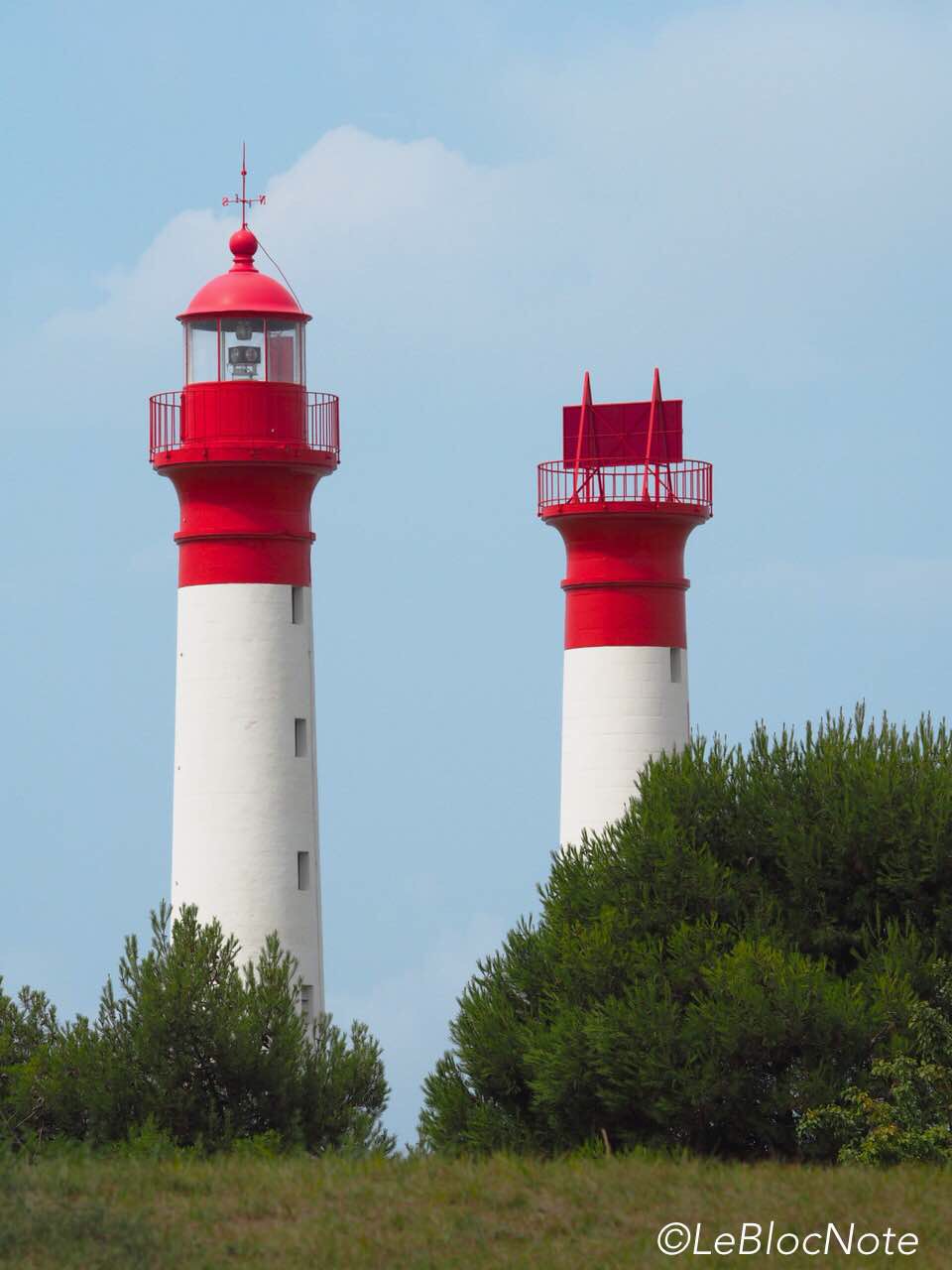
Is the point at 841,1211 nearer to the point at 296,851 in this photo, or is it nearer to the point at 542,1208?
the point at 542,1208

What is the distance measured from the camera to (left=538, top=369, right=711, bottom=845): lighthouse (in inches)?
1608

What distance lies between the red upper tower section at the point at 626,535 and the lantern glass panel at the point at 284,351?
252 inches

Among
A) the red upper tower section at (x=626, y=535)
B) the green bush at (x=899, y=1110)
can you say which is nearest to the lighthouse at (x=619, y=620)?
the red upper tower section at (x=626, y=535)

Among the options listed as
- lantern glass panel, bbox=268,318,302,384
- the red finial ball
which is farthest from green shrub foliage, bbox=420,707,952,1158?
the red finial ball

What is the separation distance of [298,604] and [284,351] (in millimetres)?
4424

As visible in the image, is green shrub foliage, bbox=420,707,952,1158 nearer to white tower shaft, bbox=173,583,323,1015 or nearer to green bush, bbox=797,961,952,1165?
green bush, bbox=797,961,952,1165

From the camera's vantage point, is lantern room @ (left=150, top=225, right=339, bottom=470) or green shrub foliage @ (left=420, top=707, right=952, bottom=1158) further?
lantern room @ (left=150, top=225, right=339, bottom=470)

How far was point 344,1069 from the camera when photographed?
3353cm

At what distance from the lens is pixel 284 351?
3822 cm

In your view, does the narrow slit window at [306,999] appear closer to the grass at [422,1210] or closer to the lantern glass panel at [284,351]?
the lantern glass panel at [284,351]

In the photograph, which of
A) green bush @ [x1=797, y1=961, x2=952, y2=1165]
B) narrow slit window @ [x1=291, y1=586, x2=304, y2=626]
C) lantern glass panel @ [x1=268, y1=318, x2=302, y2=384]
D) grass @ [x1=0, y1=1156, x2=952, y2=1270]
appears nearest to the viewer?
grass @ [x1=0, y1=1156, x2=952, y2=1270]

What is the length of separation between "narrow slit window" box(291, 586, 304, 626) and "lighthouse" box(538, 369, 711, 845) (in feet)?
21.3

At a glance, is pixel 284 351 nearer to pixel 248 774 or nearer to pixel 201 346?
pixel 201 346

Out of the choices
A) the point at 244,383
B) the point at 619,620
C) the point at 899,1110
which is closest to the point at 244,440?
the point at 244,383
